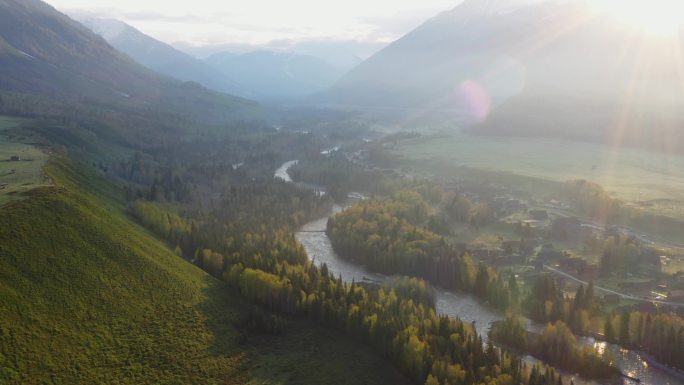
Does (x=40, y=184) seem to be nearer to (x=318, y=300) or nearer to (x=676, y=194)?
(x=318, y=300)

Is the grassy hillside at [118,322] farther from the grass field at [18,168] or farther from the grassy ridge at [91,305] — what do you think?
the grass field at [18,168]

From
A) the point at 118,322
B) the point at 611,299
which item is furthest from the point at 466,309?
the point at 118,322

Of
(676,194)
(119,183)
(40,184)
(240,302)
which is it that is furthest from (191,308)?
(676,194)

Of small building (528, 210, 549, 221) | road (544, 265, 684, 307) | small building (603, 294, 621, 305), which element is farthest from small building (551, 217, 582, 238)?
small building (603, 294, 621, 305)

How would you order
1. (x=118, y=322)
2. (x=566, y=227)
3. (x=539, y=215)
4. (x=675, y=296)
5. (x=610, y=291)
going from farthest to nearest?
(x=539, y=215) → (x=566, y=227) → (x=610, y=291) → (x=675, y=296) → (x=118, y=322)

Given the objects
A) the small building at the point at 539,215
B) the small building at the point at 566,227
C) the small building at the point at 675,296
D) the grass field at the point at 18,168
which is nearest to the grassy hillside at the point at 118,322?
the grass field at the point at 18,168

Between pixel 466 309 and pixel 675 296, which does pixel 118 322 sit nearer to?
pixel 466 309
